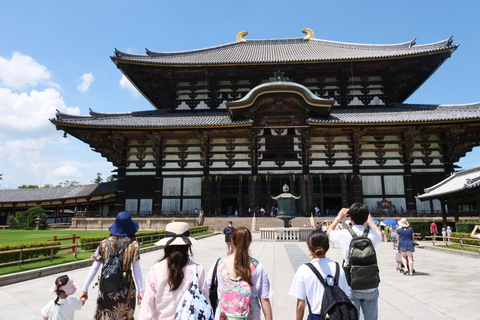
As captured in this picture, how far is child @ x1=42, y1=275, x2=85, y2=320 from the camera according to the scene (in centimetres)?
373

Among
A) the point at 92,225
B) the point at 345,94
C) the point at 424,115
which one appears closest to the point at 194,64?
the point at 345,94

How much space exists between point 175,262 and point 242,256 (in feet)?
2.17

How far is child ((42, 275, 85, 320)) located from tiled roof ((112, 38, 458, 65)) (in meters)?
26.7

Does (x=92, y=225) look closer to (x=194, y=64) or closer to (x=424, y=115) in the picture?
(x=194, y=64)

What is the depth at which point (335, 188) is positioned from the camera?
2677cm

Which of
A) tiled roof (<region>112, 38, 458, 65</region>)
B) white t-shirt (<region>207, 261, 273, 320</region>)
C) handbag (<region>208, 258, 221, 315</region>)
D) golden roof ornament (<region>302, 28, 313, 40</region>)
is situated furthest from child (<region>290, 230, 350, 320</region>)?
golden roof ornament (<region>302, 28, 313, 40</region>)

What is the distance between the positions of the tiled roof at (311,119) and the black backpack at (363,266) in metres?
21.6

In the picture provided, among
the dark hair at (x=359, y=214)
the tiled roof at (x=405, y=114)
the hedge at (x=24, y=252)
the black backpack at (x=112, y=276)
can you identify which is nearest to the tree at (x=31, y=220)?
the hedge at (x=24, y=252)

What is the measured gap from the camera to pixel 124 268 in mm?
3742

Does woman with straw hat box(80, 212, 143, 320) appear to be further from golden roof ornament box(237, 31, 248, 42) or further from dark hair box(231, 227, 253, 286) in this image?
golden roof ornament box(237, 31, 248, 42)

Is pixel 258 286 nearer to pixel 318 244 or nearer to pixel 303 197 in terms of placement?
pixel 318 244

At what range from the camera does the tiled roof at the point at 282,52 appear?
27.7m

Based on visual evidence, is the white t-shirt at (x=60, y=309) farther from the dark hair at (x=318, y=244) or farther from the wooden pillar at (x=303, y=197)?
the wooden pillar at (x=303, y=197)

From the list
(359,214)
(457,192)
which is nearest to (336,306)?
(359,214)
